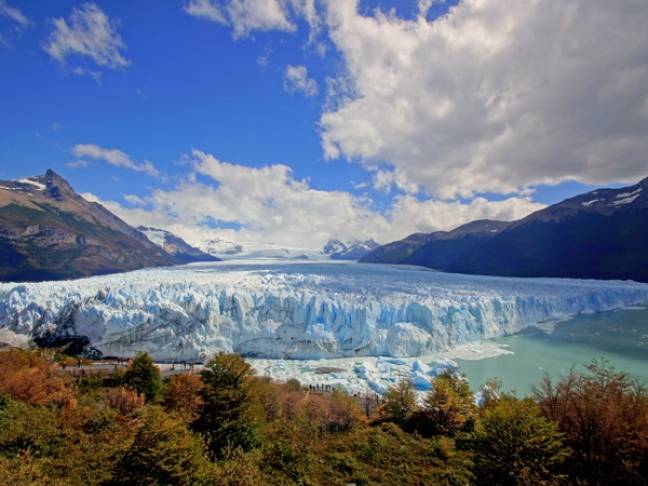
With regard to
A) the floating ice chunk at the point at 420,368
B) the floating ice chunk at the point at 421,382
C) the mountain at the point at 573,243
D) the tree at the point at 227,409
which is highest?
the mountain at the point at 573,243

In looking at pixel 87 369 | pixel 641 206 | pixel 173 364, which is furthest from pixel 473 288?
pixel 641 206

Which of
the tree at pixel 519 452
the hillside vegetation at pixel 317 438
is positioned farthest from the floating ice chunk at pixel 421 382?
the tree at pixel 519 452

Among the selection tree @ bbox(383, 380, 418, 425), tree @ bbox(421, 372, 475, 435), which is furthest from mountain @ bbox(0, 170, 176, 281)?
tree @ bbox(421, 372, 475, 435)

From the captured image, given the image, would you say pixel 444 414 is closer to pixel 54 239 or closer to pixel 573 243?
pixel 573 243

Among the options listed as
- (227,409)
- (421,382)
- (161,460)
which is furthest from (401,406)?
(161,460)

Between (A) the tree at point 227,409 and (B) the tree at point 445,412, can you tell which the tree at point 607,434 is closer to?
(B) the tree at point 445,412

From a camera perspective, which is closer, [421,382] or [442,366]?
[421,382]
